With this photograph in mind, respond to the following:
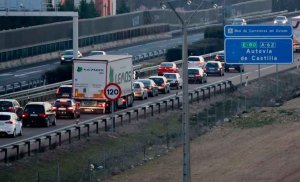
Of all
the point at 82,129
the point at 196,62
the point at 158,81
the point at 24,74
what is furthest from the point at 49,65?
the point at 82,129

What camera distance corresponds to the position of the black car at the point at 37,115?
1799 inches

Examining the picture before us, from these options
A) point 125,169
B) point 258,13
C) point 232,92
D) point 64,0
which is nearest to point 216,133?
point 125,169

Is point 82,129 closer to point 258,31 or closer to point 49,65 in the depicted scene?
point 258,31

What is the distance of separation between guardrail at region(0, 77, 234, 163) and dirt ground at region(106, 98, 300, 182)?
10.1 ft

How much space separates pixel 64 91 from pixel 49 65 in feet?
74.2

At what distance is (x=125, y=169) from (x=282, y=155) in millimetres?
5972

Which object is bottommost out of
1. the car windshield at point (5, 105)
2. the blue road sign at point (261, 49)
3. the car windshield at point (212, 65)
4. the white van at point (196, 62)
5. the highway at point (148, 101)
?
the highway at point (148, 101)

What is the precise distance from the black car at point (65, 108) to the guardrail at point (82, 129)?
39.4 inches

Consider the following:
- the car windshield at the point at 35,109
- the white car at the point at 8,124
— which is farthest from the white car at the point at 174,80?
the white car at the point at 8,124

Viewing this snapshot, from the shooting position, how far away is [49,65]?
7856cm

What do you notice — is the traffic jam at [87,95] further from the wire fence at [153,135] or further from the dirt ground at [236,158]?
the dirt ground at [236,158]

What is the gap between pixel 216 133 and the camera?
156 ft

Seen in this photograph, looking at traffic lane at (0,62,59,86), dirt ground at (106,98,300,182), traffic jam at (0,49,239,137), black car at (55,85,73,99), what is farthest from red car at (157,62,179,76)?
dirt ground at (106,98,300,182)

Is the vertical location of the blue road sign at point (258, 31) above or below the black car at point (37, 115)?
above
